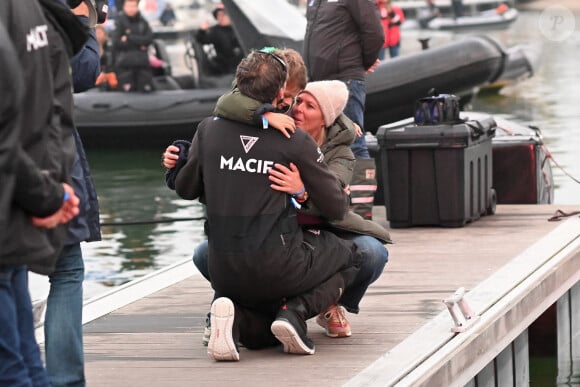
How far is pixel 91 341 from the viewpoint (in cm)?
553

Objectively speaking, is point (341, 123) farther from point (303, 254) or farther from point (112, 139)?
point (112, 139)

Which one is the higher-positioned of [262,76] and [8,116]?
[8,116]

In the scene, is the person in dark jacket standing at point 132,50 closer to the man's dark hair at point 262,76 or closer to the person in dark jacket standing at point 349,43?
the person in dark jacket standing at point 349,43

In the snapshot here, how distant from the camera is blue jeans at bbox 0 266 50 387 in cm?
340

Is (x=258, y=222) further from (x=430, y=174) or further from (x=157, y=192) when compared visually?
(x=157, y=192)

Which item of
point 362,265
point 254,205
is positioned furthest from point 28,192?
point 362,265

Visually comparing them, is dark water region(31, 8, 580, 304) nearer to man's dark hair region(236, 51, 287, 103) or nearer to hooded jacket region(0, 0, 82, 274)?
man's dark hair region(236, 51, 287, 103)

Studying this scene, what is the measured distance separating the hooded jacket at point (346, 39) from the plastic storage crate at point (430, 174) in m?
0.47

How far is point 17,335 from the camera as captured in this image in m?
3.44

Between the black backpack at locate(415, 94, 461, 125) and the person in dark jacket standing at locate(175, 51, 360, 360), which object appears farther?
the black backpack at locate(415, 94, 461, 125)

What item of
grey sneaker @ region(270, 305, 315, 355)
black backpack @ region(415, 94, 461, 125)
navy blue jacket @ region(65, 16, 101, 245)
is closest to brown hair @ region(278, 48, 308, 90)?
grey sneaker @ region(270, 305, 315, 355)

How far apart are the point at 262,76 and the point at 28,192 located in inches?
63.9

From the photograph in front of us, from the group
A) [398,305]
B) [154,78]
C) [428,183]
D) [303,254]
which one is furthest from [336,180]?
[154,78]

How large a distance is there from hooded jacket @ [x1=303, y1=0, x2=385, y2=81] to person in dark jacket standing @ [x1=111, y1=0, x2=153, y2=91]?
907cm
